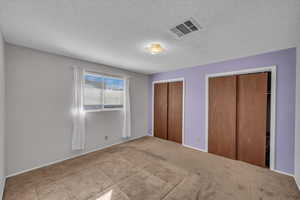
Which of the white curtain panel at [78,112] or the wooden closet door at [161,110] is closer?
the white curtain panel at [78,112]

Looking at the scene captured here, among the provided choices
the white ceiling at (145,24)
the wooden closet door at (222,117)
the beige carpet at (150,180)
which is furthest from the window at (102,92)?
the wooden closet door at (222,117)

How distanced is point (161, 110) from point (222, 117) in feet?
6.48

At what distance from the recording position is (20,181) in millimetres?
1909

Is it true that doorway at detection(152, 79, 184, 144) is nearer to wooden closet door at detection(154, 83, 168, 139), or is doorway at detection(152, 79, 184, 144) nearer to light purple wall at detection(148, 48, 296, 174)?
wooden closet door at detection(154, 83, 168, 139)

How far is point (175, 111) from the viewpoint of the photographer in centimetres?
390

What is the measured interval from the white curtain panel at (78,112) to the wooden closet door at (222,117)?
326 centimetres

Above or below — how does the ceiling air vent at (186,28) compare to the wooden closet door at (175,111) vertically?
above

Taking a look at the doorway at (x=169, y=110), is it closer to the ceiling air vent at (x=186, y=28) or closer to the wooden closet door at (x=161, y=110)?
the wooden closet door at (x=161, y=110)

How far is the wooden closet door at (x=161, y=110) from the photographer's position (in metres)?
4.17

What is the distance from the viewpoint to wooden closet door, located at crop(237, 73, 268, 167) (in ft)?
7.85

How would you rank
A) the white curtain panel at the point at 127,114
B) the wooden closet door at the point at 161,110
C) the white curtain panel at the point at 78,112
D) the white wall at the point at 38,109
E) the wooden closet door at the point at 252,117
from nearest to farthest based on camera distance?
the white wall at the point at 38,109 < the wooden closet door at the point at 252,117 < the white curtain panel at the point at 78,112 < the white curtain panel at the point at 127,114 < the wooden closet door at the point at 161,110

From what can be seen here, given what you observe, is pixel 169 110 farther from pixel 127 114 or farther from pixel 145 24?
pixel 145 24

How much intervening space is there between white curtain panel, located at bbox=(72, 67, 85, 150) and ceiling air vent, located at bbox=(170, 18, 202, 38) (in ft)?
7.68

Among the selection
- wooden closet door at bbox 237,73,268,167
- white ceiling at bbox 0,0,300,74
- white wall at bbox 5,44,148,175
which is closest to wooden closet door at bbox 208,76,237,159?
→ wooden closet door at bbox 237,73,268,167
